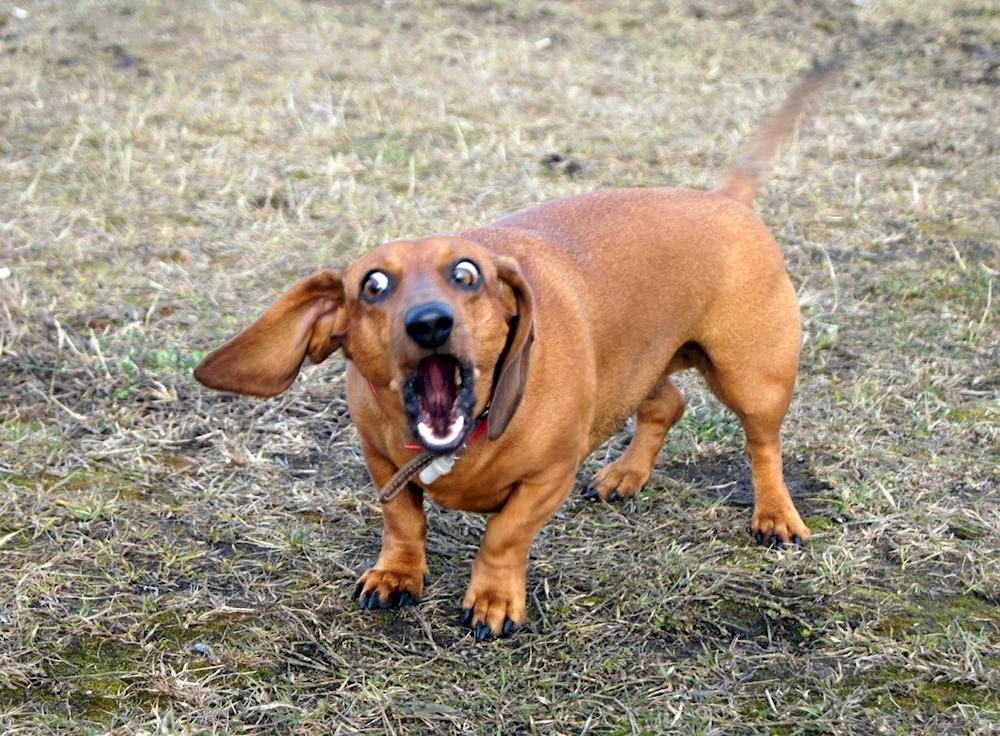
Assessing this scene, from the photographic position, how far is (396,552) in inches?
128

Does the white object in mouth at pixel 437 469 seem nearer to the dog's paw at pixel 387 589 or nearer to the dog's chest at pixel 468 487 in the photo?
the dog's chest at pixel 468 487

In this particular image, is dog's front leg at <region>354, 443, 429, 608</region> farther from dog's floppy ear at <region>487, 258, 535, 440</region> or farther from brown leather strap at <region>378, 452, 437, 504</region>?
dog's floppy ear at <region>487, 258, 535, 440</region>

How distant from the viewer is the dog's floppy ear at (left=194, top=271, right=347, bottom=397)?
282 cm

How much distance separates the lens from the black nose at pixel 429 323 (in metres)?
2.59

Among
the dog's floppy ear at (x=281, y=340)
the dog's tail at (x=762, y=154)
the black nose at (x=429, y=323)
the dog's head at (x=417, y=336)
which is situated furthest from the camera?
the dog's tail at (x=762, y=154)

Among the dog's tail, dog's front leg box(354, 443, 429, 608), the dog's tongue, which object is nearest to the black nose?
the dog's tongue

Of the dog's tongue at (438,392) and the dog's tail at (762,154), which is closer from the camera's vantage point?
the dog's tongue at (438,392)

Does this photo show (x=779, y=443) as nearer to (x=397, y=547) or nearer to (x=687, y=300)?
Result: (x=687, y=300)

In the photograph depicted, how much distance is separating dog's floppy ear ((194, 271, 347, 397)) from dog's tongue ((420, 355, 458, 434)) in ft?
0.90

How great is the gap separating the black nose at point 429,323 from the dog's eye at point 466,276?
141 mm

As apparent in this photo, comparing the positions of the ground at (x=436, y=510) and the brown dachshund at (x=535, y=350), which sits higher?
the brown dachshund at (x=535, y=350)

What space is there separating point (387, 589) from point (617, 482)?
2.99ft

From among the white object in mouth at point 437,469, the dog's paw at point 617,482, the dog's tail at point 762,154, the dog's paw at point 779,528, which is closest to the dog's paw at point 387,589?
the white object in mouth at point 437,469

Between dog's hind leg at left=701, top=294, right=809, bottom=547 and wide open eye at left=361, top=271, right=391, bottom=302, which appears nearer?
wide open eye at left=361, top=271, right=391, bottom=302
